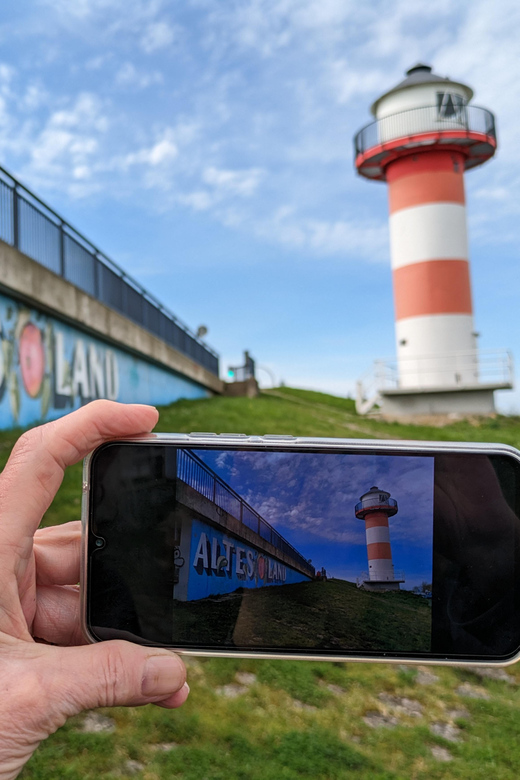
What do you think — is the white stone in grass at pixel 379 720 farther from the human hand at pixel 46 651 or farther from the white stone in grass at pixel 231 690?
the human hand at pixel 46 651

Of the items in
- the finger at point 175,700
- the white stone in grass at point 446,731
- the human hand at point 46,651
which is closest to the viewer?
the human hand at point 46,651

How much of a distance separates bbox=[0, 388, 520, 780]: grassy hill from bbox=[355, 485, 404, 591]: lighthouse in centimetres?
203

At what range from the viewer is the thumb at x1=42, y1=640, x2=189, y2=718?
1.83 meters

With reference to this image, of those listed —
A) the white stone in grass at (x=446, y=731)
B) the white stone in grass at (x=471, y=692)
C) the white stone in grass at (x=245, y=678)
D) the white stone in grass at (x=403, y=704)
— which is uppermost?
the white stone in grass at (x=245, y=678)

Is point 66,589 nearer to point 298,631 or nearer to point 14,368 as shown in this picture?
point 298,631

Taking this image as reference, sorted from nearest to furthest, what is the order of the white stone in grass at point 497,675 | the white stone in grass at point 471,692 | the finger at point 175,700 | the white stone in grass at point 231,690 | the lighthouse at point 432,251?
the finger at point 175,700
the white stone in grass at point 231,690
the white stone in grass at point 471,692
the white stone in grass at point 497,675
the lighthouse at point 432,251

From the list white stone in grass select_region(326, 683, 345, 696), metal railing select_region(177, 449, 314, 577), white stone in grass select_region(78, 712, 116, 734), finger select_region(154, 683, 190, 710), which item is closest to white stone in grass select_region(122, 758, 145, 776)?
white stone in grass select_region(78, 712, 116, 734)

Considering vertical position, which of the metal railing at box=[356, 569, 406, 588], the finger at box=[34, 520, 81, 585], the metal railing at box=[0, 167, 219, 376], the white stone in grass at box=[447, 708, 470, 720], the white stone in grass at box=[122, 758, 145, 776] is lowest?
the white stone in grass at box=[447, 708, 470, 720]

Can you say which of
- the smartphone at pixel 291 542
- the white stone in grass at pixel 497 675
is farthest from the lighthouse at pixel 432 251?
the smartphone at pixel 291 542

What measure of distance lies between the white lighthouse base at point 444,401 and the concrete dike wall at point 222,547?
20936mm

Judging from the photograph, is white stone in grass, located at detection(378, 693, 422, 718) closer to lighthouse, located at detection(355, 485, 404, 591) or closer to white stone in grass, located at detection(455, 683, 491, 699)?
white stone in grass, located at detection(455, 683, 491, 699)

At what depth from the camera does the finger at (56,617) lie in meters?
2.32

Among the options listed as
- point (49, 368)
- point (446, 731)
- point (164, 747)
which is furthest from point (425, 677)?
point (49, 368)

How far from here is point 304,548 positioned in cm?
217
